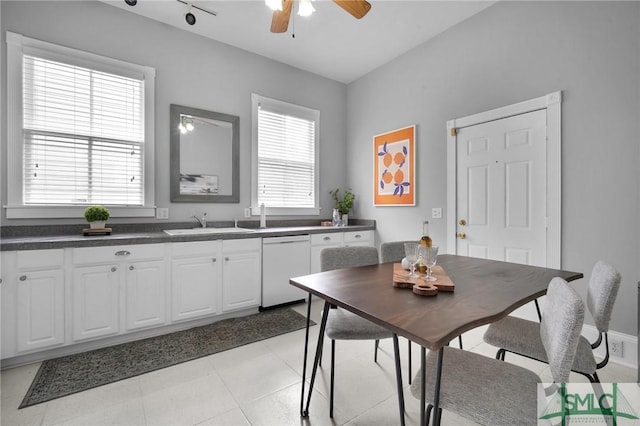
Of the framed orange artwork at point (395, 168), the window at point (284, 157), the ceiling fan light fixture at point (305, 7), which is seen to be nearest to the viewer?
the ceiling fan light fixture at point (305, 7)

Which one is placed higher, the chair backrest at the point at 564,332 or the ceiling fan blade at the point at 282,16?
the ceiling fan blade at the point at 282,16

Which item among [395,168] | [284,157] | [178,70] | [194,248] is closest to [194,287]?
[194,248]

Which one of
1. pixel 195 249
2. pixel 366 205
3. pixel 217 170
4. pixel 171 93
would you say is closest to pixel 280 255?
pixel 195 249

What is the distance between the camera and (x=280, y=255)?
3.31 metres

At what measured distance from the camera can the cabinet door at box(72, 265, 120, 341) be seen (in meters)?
2.25

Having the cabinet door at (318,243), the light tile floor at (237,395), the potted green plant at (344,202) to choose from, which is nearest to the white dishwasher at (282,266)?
the cabinet door at (318,243)

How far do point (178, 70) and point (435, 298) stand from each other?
3.54m

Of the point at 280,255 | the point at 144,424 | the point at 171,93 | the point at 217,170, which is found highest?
the point at 171,93

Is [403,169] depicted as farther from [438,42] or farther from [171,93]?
[171,93]

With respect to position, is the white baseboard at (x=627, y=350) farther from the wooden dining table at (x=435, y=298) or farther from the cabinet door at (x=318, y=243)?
the cabinet door at (x=318, y=243)

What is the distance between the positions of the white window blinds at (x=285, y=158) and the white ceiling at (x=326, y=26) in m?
0.78

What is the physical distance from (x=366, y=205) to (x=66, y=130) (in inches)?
142

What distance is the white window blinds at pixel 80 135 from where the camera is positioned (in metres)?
2.54

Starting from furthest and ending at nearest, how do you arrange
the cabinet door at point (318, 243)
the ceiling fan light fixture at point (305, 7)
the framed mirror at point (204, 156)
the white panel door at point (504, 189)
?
the cabinet door at point (318, 243) < the framed mirror at point (204, 156) < the white panel door at point (504, 189) < the ceiling fan light fixture at point (305, 7)
